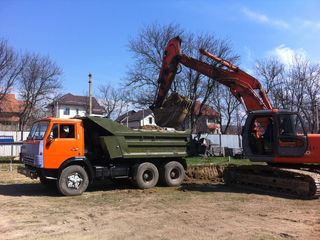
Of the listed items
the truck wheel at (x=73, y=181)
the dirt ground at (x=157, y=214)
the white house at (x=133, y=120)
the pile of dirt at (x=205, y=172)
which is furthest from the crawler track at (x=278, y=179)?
the truck wheel at (x=73, y=181)

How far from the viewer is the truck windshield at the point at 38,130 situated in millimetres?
13003

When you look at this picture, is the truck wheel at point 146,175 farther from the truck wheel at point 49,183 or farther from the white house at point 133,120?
the truck wheel at point 49,183

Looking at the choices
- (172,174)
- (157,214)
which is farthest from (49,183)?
(157,214)

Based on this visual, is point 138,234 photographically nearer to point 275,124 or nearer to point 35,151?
→ point 35,151

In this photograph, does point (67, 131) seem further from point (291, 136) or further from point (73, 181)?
point (291, 136)

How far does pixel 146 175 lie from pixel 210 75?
6587 millimetres

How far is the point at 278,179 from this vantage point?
525 inches

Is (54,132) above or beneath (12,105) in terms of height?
beneath

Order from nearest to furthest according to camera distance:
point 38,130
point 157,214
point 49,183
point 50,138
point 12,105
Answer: point 157,214 → point 50,138 → point 38,130 → point 49,183 → point 12,105

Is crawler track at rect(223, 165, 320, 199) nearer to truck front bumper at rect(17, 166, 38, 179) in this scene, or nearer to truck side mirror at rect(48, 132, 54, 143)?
truck side mirror at rect(48, 132, 54, 143)

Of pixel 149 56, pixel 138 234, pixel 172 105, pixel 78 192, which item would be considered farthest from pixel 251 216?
pixel 149 56

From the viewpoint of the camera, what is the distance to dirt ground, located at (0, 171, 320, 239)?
26.4 ft

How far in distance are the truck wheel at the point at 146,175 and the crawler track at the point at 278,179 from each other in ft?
8.82

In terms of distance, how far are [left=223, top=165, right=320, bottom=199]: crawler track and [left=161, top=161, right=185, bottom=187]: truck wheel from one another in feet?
5.38
